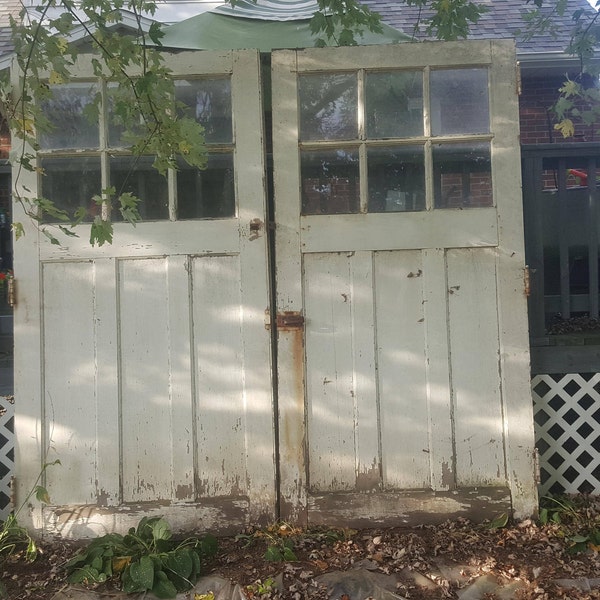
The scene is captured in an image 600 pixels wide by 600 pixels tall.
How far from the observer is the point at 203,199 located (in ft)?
9.96

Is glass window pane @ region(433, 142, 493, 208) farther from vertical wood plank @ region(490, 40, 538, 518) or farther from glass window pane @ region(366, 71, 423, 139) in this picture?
glass window pane @ region(366, 71, 423, 139)

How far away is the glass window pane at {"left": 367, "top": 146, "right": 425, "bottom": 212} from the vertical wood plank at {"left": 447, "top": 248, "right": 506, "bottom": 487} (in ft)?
1.44

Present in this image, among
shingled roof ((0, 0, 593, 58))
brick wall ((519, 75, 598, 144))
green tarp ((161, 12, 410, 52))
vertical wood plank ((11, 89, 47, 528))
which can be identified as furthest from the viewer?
brick wall ((519, 75, 598, 144))

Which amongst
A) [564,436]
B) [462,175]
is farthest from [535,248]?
[564,436]

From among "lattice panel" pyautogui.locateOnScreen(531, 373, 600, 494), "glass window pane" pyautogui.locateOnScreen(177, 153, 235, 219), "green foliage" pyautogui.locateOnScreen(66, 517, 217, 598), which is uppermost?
"glass window pane" pyautogui.locateOnScreen(177, 153, 235, 219)

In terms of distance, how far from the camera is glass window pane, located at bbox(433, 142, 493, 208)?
9.96 ft

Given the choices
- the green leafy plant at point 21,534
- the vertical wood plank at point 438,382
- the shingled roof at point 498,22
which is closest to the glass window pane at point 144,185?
the green leafy plant at point 21,534

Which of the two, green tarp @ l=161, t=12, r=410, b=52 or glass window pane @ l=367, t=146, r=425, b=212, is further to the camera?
green tarp @ l=161, t=12, r=410, b=52

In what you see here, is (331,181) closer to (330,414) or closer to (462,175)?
(462,175)

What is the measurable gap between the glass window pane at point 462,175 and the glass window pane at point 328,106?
498mm

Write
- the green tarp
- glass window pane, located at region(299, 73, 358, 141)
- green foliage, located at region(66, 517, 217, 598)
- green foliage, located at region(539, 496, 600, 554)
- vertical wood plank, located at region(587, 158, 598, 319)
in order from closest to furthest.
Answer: green foliage, located at region(66, 517, 217, 598) → green foliage, located at region(539, 496, 600, 554) → glass window pane, located at region(299, 73, 358, 141) → the green tarp → vertical wood plank, located at region(587, 158, 598, 319)

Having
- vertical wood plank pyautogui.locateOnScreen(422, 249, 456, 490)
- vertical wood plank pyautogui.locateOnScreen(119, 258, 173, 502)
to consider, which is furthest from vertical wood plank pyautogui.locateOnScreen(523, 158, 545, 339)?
vertical wood plank pyautogui.locateOnScreen(119, 258, 173, 502)

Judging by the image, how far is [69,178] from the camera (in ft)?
9.94

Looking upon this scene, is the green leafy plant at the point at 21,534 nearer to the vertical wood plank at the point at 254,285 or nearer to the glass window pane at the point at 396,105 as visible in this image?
the vertical wood plank at the point at 254,285
